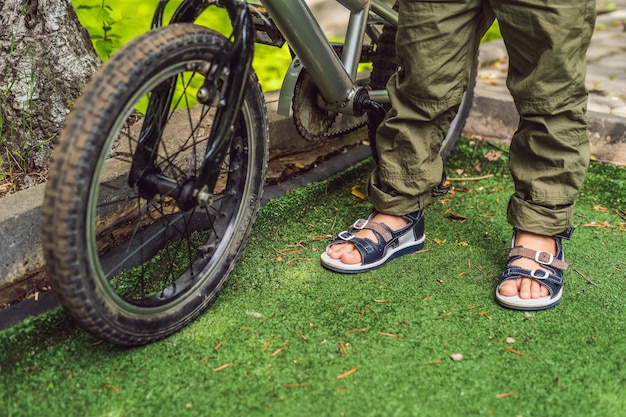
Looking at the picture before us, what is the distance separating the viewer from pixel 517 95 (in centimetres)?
177

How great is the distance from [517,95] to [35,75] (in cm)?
152

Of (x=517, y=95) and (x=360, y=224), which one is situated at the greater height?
(x=517, y=95)

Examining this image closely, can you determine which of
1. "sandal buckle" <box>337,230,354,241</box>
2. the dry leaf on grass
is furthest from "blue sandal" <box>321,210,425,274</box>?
the dry leaf on grass

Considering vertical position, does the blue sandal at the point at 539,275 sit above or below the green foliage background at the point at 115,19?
below

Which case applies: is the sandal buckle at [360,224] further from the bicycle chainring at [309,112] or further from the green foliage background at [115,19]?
the green foliage background at [115,19]

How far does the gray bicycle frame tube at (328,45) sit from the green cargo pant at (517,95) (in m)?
0.19

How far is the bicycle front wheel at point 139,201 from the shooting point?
127 cm

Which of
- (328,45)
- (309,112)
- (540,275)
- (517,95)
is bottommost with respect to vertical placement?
(540,275)

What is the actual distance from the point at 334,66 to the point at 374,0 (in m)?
0.36

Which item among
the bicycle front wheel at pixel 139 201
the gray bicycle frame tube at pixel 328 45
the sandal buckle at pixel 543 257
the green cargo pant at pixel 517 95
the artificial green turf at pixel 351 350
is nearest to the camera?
the bicycle front wheel at pixel 139 201

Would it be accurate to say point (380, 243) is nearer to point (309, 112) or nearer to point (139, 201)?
point (309, 112)

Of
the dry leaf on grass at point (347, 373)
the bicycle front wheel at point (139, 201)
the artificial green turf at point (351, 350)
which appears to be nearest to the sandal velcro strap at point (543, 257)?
the artificial green turf at point (351, 350)

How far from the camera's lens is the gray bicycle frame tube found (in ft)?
5.81

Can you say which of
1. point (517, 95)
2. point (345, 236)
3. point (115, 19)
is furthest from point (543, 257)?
point (115, 19)
